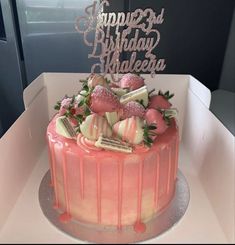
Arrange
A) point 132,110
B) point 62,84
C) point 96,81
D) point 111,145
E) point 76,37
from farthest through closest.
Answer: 1. point 76,37
2. point 62,84
3. point 96,81
4. point 132,110
5. point 111,145

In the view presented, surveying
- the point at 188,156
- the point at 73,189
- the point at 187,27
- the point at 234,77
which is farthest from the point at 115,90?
the point at 234,77

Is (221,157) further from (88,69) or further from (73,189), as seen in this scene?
(88,69)

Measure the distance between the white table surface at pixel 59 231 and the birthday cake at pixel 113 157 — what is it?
0.07 meters

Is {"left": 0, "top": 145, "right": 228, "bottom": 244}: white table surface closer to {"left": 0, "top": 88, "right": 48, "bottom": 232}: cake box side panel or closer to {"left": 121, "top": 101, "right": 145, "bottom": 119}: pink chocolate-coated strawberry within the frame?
{"left": 0, "top": 88, "right": 48, "bottom": 232}: cake box side panel

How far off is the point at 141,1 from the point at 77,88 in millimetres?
655

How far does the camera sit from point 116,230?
0.94m

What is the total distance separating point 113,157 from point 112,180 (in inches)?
2.6

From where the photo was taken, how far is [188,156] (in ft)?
4.34

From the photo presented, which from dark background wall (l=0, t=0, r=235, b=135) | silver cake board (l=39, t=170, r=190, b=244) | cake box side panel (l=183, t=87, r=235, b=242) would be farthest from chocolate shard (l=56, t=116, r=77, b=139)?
dark background wall (l=0, t=0, r=235, b=135)

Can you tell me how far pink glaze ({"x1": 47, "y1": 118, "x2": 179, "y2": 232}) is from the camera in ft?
2.88

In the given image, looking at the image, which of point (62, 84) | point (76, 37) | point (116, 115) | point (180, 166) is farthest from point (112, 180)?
point (76, 37)

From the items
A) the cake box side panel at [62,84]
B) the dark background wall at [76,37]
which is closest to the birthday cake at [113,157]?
the cake box side panel at [62,84]

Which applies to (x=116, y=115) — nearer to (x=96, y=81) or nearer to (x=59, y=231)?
(x=96, y=81)

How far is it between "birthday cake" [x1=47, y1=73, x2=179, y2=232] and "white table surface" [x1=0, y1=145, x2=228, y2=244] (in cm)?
7
